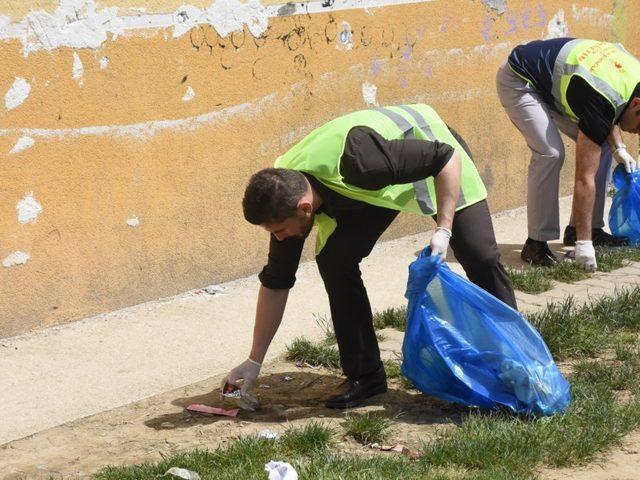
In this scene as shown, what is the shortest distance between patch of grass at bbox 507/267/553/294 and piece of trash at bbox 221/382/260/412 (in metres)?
2.29

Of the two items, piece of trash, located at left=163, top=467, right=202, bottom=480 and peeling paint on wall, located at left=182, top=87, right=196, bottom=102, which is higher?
peeling paint on wall, located at left=182, top=87, right=196, bottom=102

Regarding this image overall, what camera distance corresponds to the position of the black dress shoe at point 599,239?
761 centimetres

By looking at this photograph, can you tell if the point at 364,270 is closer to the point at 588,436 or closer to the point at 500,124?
the point at 500,124

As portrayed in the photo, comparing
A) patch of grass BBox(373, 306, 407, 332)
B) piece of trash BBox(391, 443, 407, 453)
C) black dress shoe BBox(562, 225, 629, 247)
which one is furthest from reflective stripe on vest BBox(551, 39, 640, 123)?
piece of trash BBox(391, 443, 407, 453)

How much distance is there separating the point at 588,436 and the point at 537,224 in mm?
3194

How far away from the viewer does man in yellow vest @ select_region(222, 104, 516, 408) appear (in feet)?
13.9

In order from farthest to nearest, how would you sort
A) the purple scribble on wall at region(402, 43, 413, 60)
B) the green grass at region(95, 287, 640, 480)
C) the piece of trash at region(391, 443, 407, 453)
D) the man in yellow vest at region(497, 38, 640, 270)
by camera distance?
the purple scribble on wall at region(402, 43, 413, 60) < the man in yellow vest at region(497, 38, 640, 270) < the piece of trash at region(391, 443, 407, 453) < the green grass at region(95, 287, 640, 480)

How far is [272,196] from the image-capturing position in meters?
4.16

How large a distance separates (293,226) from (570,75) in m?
3.04

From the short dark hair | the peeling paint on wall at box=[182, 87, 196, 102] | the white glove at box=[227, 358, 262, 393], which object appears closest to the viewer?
the short dark hair

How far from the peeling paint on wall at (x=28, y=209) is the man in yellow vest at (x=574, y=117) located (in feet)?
10.0

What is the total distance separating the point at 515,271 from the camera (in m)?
6.84

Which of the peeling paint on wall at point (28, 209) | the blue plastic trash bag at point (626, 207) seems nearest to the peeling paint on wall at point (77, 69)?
the peeling paint on wall at point (28, 209)

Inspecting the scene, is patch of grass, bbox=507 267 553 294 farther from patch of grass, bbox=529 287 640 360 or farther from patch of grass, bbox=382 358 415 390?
patch of grass, bbox=382 358 415 390
